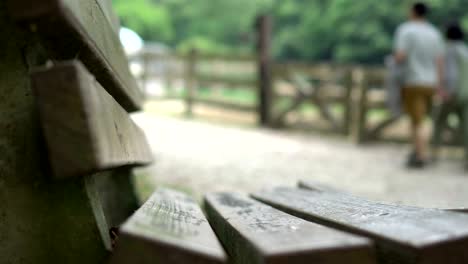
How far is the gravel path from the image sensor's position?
207 inches

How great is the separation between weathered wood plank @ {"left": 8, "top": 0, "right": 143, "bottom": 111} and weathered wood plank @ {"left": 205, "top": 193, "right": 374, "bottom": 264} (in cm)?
47

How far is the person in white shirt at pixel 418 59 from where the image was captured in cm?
660

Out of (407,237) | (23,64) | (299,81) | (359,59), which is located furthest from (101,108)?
(359,59)

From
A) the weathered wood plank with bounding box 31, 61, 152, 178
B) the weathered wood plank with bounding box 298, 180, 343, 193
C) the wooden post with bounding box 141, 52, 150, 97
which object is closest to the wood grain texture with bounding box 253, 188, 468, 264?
the weathered wood plank with bounding box 31, 61, 152, 178

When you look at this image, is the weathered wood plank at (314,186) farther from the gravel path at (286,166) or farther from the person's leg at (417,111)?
the person's leg at (417,111)

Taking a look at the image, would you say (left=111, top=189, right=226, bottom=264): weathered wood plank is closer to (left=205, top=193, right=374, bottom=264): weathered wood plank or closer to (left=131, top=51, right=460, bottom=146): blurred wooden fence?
(left=205, top=193, right=374, bottom=264): weathered wood plank

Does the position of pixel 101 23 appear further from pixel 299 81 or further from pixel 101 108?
Result: pixel 299 81

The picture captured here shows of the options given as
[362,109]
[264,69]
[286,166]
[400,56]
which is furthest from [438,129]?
[264,69]

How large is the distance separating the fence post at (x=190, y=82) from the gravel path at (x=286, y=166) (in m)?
3.68

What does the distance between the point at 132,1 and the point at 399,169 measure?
1202 inches

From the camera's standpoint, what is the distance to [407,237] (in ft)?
3.12

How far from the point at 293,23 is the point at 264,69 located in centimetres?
1637

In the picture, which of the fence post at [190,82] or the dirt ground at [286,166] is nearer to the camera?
the dirt ground at [286,166]

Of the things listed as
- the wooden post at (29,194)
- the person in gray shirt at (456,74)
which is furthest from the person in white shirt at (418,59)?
the wooden post at (29,194)
